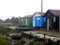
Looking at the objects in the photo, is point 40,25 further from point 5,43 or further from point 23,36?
point 5,43

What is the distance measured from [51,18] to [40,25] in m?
3.80

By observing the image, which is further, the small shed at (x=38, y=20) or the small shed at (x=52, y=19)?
the small shed at (x=38, y=20)

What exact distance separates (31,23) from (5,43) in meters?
24.0

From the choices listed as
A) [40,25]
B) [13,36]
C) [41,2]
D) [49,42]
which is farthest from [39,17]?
[49,42]

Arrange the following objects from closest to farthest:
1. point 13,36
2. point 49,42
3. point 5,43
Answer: point 5,43 → point 49,42 → point 13,36

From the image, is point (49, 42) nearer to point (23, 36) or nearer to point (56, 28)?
point (23, 36)

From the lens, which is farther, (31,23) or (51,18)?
(31,23)

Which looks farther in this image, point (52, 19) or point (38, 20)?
point (38, 20)

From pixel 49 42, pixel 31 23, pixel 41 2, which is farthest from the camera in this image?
pixel 41 2

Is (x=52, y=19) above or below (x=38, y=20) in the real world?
above

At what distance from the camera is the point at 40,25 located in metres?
31.0

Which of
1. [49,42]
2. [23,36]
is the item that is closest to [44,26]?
[23,36]

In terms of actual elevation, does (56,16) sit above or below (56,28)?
above

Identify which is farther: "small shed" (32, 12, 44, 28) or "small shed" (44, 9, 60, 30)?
"small shed" (32, 12, 44, 28)
